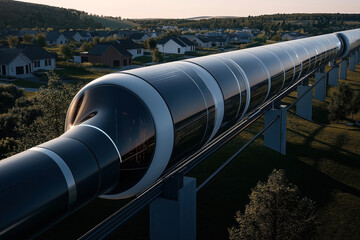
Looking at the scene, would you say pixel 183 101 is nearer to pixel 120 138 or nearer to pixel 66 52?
pixel 120 138

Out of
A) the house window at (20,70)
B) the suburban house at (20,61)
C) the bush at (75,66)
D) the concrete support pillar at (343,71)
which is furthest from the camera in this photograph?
the bush at (75,66)

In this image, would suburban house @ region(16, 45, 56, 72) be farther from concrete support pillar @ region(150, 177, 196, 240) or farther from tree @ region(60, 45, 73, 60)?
concrete support pillar @ region(150, 177, 196, 240)

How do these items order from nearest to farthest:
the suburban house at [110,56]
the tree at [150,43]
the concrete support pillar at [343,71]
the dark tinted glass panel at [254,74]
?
the dark tinted glass panel at [254,74] → the concrete support pillar at [343,71] → the suburban house at [110,56] → the tree at [150,43]

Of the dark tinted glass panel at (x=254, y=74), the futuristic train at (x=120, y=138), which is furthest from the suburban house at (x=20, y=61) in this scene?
the futuristic train at (x=120, y=138)

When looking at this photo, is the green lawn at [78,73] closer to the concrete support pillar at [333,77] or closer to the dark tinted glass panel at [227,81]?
the concrete support pillar at [333,77]

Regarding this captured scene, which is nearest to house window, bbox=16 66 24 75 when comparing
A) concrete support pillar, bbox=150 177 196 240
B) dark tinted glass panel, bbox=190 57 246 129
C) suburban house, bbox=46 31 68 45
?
dark tinted glass panel, bbox=190 57 246 129

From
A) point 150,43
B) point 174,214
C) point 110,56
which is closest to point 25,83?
point 110,56
